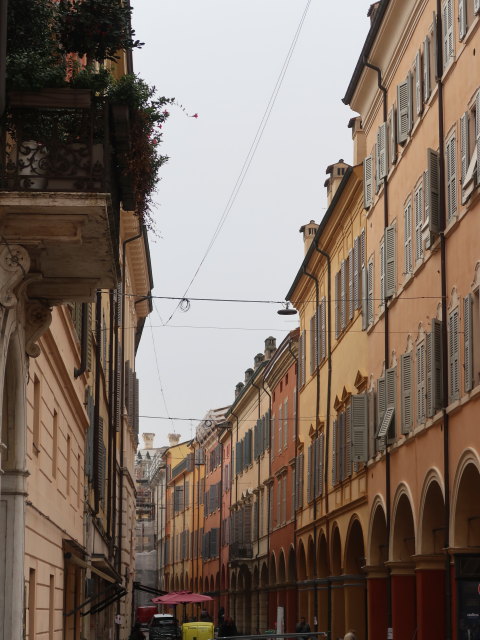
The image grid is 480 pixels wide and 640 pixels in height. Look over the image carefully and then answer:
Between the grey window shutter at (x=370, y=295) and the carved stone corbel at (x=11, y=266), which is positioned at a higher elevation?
the grey window shutter at (x=370, y=295)

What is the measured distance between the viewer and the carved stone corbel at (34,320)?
512 inches

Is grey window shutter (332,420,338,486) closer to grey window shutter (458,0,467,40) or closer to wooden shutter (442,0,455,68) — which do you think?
wooden shutter (442,0,455,68)

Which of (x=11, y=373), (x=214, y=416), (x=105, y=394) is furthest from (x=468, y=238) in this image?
(x=214, y=416)

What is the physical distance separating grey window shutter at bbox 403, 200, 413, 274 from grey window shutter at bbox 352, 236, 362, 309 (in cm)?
622

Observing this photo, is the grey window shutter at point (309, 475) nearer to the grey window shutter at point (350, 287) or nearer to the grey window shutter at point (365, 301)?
the grey window shutter at point (350, 287)

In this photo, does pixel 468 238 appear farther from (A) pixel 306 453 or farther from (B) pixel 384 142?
(A) pixel 306 453

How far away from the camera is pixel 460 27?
68.5 ft

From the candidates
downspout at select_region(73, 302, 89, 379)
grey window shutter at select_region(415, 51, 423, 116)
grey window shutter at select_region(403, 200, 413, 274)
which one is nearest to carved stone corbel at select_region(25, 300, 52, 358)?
downspout at select_region(73, 302, 89, 379)

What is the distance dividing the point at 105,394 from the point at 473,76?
49.2 feet

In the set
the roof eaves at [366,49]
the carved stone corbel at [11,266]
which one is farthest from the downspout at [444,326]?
the carved stone corbel at [11,266]

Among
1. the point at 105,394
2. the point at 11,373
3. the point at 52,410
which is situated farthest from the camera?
the point at 105,394

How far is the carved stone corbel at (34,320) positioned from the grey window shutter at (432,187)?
10588mm

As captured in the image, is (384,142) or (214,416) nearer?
(384,142)

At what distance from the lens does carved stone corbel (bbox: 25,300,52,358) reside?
13.0 meters
